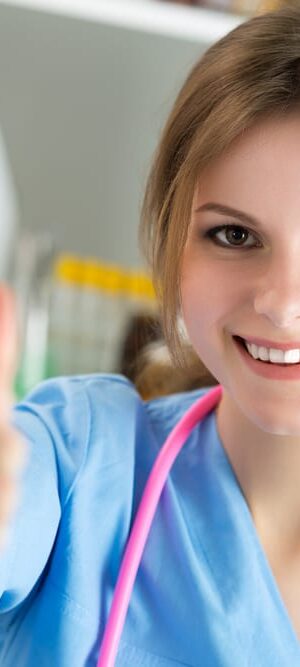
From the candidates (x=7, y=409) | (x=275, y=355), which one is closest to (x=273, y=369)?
(x=275, y=355)

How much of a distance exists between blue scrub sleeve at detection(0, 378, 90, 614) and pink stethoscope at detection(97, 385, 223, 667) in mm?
56

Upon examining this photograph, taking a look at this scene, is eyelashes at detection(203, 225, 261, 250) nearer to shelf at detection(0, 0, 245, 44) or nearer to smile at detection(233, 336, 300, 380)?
smile at detection(233, 336, 300, 380)

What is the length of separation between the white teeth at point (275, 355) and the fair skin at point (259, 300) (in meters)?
0.01

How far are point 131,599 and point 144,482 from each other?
89 mm

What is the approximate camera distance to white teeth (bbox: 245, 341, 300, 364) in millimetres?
675

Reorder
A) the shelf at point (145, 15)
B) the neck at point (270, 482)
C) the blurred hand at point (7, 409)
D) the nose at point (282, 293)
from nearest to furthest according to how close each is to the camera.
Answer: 1. the blurred hand at point (7, 409)
2. the nose at point (282, 293)
3. the neck at point (270, 482)
4. the shelf at point (145, 15)

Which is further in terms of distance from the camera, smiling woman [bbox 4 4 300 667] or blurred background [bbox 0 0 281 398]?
blurred background [bbox 0 0 281 398]

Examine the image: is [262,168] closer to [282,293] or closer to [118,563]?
[282,293]

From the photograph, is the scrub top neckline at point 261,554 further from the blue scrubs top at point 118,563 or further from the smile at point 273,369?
the smile at point 273,369

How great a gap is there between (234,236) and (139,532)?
224 millimetres

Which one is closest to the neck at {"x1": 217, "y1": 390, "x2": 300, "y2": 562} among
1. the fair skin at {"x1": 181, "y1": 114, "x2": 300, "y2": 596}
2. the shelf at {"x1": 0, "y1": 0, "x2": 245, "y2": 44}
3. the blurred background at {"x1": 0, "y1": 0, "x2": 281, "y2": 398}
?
the fair skin at {"x1": 181, "y1": 114, "x2": 300, "y2": 596}

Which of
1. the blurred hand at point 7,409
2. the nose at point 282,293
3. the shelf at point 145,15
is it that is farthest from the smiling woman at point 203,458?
the shelf at point 145,15

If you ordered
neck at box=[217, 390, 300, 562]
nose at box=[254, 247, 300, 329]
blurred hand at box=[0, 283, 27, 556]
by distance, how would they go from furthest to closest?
neck at box=[217, 390, 300, 562] → nose at box=[254, 247, 300, 329] → blurred hand at box=[0, 283, 27, 556]

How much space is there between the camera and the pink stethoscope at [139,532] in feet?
2.24
